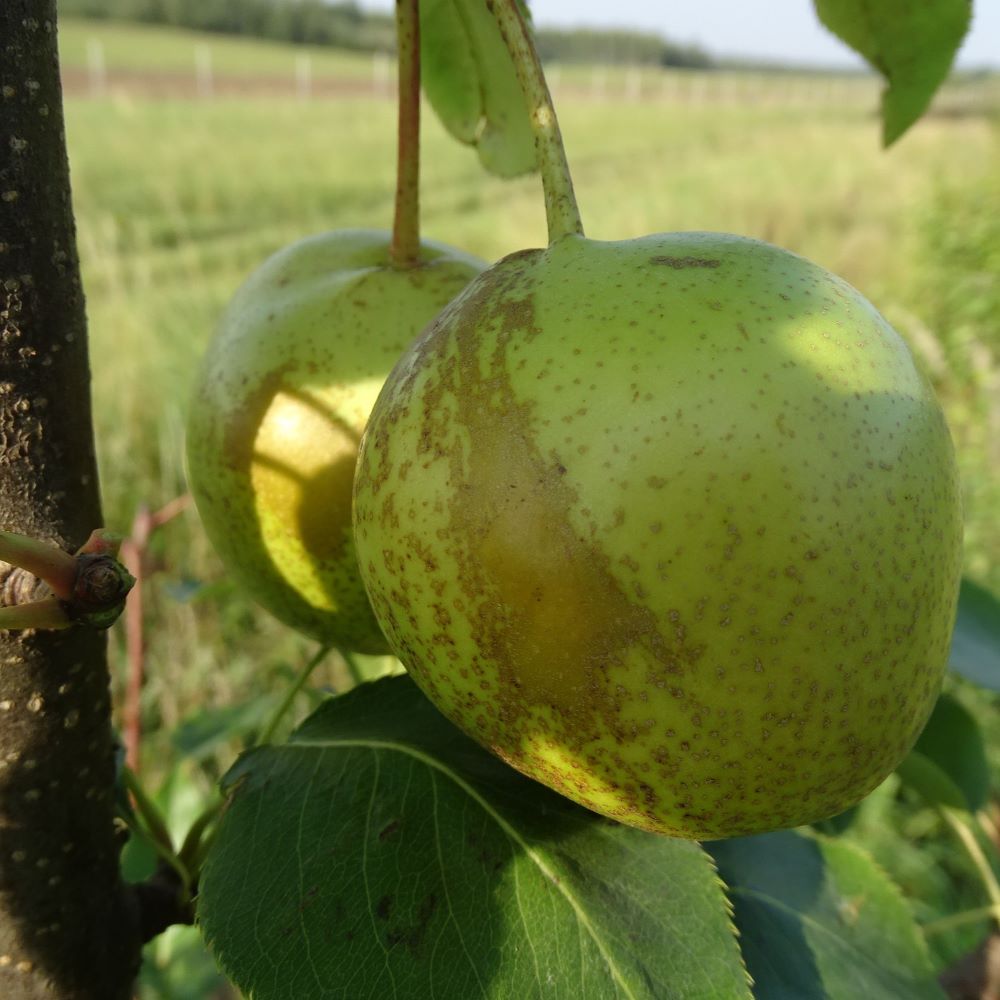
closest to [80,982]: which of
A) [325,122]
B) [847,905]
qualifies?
[847,905]

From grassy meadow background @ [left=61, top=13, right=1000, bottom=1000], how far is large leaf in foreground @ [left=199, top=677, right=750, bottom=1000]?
76cm

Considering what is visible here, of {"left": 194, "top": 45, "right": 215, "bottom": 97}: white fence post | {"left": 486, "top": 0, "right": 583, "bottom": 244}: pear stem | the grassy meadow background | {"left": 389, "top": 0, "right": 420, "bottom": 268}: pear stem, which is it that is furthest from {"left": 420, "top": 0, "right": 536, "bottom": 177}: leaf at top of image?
{"left": 194, "top": 45, "right": 215, "bottom": 97}: white fence post

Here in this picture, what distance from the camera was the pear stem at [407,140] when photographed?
32.1 inches

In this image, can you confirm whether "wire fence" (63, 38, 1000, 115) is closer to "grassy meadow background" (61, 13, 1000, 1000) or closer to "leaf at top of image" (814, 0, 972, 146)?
"grassy meadow background" (61, 13, 1000, 1000)

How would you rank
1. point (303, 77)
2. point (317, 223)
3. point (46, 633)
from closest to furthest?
point (46, 633)
point (317, 223)
point (303, 77)

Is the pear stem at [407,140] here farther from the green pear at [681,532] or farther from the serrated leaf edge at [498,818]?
the serrated leaf edge at [498,818]

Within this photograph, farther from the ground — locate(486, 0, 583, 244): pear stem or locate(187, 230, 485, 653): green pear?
locate(486, 0, 583, 244): pear stem

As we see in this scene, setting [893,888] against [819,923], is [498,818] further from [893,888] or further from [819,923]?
[893,888]

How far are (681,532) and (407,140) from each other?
1.71ft

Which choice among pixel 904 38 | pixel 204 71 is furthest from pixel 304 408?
pixel 204 71

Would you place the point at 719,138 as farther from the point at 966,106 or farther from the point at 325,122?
the point at 325,122

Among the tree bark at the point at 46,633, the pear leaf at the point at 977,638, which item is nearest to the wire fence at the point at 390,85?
the pear leaf at the point at 977,638

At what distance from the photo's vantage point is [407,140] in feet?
2.90

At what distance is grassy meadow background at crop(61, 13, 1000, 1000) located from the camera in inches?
143
